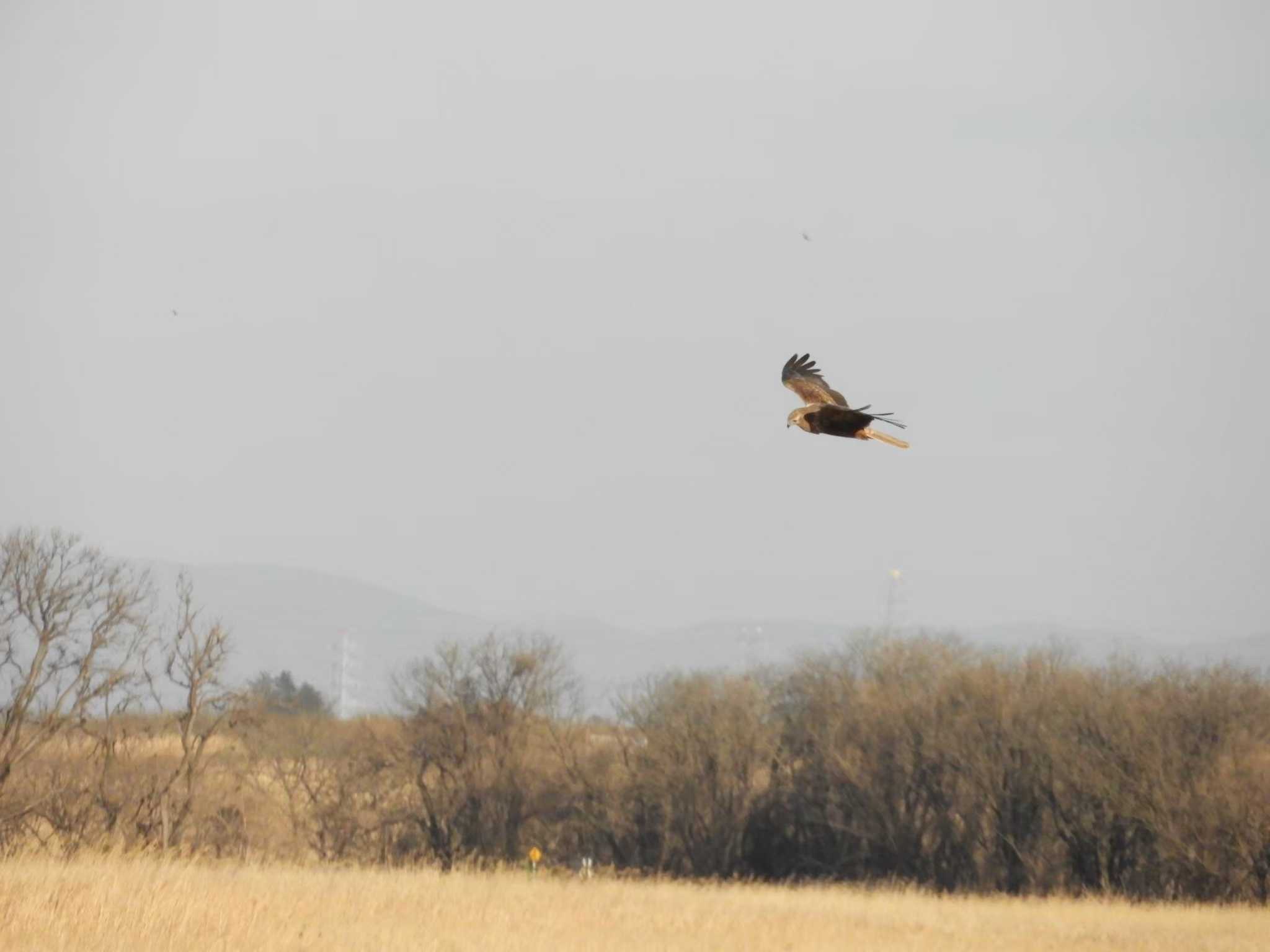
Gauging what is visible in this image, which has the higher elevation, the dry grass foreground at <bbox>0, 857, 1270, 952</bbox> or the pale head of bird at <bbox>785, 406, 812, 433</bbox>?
the pale head of bird at <bbox>785, 406, 812, 433</bbox>

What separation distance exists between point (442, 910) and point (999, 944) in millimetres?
9621

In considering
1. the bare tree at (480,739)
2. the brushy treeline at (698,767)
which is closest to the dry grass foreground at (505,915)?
the brushy treeline at (698,767)

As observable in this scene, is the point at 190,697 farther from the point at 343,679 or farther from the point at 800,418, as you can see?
the point at 343,679

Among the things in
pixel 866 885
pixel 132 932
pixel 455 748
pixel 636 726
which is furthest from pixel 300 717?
pixel 132 932

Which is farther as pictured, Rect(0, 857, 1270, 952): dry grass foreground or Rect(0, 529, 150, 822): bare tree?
Rect(0, 529, 150, 822): bare tree

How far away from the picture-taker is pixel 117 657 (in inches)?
1633

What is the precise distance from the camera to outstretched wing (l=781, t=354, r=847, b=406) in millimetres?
11359

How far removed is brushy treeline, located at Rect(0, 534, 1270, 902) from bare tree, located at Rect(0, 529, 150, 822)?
0.10 metres

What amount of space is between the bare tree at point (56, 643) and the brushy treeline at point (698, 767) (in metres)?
0.10

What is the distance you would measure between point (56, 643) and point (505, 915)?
1884 centimetres

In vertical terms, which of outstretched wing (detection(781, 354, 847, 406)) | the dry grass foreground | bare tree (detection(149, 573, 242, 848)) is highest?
outstretched wing (detection(781, 354, 847, 406))

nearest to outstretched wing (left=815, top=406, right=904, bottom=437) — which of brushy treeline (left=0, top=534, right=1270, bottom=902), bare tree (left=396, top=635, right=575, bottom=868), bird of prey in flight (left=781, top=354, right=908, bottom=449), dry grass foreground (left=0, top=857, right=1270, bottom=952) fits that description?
bird of prey in flight (left=781, top=354, right=908, bottom=449)

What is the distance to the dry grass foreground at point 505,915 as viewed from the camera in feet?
65.2

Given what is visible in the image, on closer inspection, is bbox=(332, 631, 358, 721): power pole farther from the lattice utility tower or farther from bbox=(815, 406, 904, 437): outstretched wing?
bbox=(815, 406, 904, 437): outstretched wing
